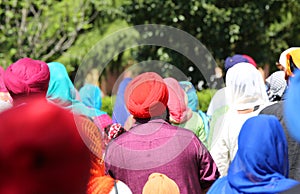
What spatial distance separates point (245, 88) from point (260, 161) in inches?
98.7

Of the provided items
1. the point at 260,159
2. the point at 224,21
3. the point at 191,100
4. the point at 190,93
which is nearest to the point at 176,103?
the point at 191,100

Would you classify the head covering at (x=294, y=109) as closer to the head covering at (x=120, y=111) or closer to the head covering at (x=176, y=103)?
the head covering at (x=176, y=103)

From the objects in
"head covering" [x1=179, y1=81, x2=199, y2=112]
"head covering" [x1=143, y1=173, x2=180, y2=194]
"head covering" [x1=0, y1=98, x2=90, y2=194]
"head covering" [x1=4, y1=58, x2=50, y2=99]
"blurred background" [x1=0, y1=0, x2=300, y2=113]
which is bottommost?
"blurred background" [x1=0, y1=0, x2=300, y2=113]

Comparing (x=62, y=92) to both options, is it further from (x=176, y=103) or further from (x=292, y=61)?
(x=292, y=61)

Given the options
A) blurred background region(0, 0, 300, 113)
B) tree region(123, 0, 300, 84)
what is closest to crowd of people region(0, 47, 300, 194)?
blurred background region(0, 0, 300, 113)

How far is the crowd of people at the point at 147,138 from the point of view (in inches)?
67.3

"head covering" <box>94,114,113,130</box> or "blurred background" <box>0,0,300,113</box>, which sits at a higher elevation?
"head covering" <box>94,114,113,130</box>

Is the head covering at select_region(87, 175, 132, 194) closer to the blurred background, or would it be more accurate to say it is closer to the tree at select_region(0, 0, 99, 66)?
the blurred background

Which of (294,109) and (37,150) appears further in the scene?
(294,109)

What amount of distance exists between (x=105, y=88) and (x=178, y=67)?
4881 mm

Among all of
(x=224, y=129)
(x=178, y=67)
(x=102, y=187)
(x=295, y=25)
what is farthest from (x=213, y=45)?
(x=102, y=187)

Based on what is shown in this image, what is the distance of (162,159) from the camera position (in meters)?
4.20

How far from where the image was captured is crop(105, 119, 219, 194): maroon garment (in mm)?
4191

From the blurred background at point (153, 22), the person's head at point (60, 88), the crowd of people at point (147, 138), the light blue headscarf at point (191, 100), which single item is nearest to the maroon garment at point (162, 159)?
the crowd of people at point (147, 138)
